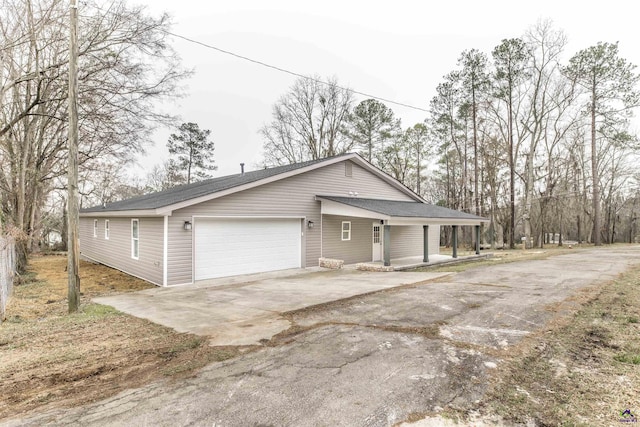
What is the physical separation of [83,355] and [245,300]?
3.48 meters

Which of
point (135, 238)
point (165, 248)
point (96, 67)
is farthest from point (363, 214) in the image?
point (96, 67)

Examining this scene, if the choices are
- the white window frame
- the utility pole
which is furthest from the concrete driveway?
the white window frame

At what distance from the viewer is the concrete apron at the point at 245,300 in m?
5.39

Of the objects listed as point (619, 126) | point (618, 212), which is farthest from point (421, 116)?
point (618, 212)

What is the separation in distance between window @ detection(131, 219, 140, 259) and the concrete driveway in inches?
301

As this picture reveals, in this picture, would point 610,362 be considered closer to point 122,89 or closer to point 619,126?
point 122,89

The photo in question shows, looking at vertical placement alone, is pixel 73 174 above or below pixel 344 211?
above

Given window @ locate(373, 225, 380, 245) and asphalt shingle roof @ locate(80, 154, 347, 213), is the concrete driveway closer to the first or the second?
asphalt shingle roof @ locate(80, 154, 347, 213)

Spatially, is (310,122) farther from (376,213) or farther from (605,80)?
(605,80)

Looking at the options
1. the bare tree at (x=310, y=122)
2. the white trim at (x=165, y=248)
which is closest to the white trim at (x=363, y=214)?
the white trim at (x=165, y=248)

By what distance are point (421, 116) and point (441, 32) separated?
16.6m

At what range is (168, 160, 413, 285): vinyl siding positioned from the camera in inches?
371

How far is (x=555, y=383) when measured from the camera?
339cm

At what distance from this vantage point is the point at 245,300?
7.48 m
